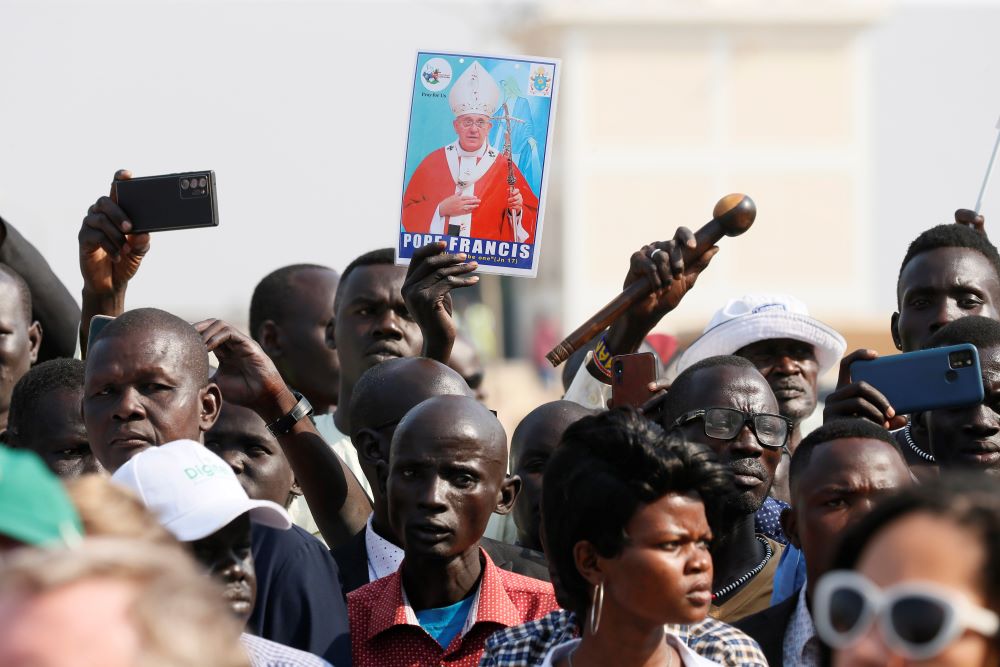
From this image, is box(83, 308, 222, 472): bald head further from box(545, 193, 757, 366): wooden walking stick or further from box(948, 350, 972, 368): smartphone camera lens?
box(948, 350, 972, 368): smartphone camera lens

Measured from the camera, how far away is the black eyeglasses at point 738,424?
454 centimetres

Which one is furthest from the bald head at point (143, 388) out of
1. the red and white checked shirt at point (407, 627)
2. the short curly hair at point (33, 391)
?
the red and white checked shirt at point (407, 627)

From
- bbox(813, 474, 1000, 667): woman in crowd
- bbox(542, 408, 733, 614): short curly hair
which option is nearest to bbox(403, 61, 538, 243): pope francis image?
bbox(542, 408, 733, 614): short curly hair

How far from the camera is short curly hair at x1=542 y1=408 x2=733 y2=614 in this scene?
135 inches

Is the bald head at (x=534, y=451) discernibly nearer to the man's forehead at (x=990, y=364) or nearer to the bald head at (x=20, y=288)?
the man's forehead at (x=990, y=364)

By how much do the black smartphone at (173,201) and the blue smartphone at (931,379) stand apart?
81.1 inches

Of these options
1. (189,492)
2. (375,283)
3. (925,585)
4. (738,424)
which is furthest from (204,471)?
(375,283)

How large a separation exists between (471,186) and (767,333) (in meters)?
1.11

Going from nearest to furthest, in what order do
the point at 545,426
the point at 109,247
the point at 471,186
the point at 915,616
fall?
the point at 915,616 → the point at 471,186 → the point at 545,426 → the point at 109,247

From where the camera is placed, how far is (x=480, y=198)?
16.5 feet

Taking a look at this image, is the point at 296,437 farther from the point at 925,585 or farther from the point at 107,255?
the point at 925,585

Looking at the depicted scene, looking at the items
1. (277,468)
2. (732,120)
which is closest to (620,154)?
(732,120)

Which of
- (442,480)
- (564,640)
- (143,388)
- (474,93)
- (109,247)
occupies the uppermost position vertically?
(474,93)

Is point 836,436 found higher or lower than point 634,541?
Answer: higher
